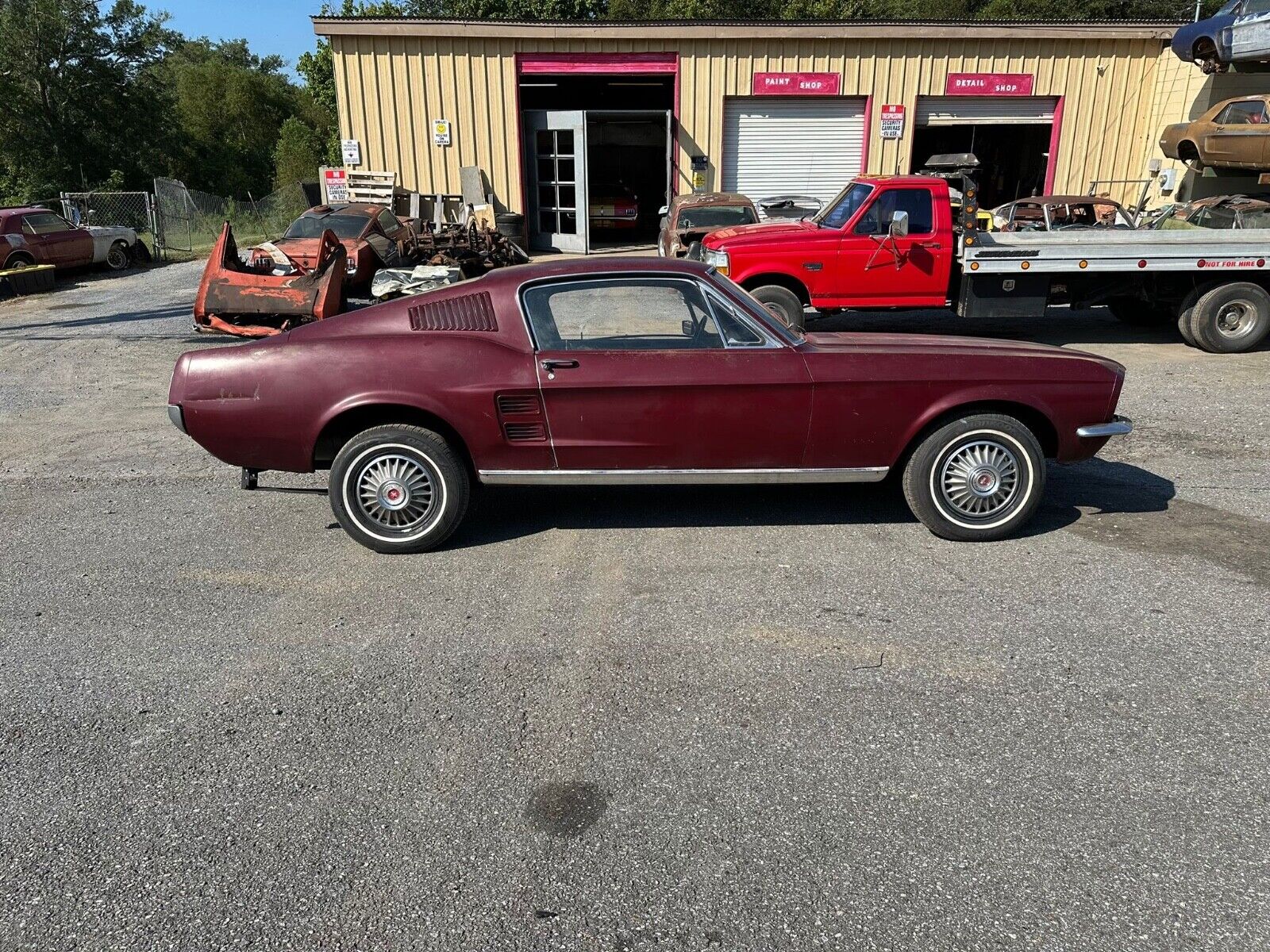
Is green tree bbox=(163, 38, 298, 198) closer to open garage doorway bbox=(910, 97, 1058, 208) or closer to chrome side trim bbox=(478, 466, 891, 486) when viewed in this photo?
open garage doorway bbox=(910, 97, 1058, 208)

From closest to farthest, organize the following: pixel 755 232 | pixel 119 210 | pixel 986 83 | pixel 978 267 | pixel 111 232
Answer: pixel 978 267 < pixel 755 232 < pixel 111 232 < pixel 986 83 < pixel 119 210

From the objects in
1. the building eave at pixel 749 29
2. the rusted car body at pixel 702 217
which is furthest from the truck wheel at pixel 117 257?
the rusted car body at pixel 702 217

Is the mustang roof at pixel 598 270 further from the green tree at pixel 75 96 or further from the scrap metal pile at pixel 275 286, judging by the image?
the green tree at pixel 75 96

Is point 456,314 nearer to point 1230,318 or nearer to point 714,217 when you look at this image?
point 1230,318

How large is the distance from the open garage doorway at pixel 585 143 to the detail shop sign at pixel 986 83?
5.94 metres

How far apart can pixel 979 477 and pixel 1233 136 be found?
552 inches

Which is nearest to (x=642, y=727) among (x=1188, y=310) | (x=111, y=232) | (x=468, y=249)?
(x=1188, y=310)

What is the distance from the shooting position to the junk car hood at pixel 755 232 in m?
10.6

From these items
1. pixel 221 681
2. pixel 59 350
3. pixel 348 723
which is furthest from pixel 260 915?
pixel 59 350

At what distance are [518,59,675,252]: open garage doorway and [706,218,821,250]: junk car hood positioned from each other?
891 cm

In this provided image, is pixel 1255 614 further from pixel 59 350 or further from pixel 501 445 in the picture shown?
pixel 59 350

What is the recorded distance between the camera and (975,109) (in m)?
19.9

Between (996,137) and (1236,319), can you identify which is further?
(996,137)

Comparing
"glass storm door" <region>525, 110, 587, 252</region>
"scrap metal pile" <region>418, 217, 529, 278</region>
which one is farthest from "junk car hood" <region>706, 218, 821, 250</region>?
"glass storm door" <region>525, 110, 587, 252</region>
